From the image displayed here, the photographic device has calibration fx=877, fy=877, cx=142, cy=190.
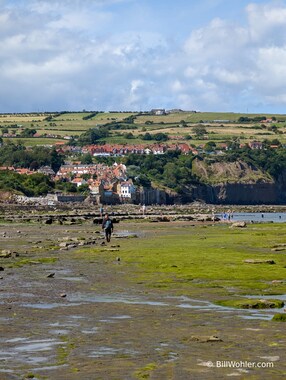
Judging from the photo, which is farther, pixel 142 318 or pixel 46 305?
pixel 46 305

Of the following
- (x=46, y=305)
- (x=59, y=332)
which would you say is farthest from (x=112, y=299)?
(x=59, y=332)

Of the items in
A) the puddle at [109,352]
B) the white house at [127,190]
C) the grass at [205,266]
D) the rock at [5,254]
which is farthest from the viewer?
the white house at [127,190]

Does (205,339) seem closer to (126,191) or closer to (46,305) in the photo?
(46,305)

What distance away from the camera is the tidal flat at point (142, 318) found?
1540 cm

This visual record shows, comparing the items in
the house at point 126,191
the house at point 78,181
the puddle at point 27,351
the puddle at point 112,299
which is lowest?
the puddle at point 27,351

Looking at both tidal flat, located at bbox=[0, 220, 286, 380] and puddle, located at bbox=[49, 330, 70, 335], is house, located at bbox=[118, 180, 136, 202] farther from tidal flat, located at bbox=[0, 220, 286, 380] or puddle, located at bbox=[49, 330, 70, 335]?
puddle, located at bbox=[49, 330, 70, 335]

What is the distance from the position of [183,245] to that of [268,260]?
45.7 feet

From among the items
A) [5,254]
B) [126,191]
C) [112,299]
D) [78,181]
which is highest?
[78,181]

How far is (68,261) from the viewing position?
3744 centimetres

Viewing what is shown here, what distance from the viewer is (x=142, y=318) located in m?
20.6

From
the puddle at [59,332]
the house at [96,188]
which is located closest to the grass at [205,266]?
the puddle at [59,332]

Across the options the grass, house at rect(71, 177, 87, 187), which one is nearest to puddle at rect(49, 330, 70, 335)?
the grass

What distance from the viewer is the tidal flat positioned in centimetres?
1540

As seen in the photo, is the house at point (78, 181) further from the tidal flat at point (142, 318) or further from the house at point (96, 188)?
the tidal flat at point (142, 318)
